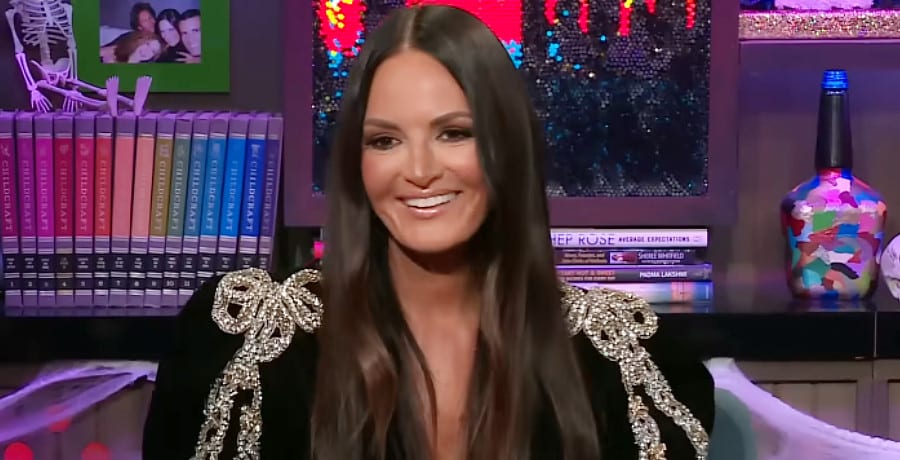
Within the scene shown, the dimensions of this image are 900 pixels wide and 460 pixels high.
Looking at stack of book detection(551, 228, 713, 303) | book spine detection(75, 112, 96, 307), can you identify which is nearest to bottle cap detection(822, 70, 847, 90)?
stack of book detection(551, 228, 713, 303)

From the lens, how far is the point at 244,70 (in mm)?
1765

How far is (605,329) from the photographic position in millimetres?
1345

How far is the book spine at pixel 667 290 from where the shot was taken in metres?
1.60

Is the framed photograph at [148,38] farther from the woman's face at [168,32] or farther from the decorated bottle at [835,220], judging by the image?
the decorated bottle at [835,220]

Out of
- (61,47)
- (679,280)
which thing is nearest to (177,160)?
(61,47)

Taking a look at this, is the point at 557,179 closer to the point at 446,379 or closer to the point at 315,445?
the point at 446,379

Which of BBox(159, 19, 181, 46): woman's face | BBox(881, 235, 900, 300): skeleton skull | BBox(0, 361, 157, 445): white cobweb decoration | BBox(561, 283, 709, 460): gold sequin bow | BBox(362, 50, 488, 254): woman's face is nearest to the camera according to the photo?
BBox(362, 50, 488, 254): woman's face

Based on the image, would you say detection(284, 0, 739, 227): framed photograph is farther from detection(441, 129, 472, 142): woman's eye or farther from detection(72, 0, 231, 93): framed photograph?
detection(441, 129, 472, 142): woman's eye

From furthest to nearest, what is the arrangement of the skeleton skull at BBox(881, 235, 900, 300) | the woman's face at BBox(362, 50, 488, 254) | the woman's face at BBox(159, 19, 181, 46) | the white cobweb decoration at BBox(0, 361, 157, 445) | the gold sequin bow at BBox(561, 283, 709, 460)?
the woman's face at BBox(159, 19, 181, 46)
the skeleton skull at BBox(881, 235, 900, 300)
the white cobweb decoration at BBox(0, 361, 157, 445)
the gold sequin bow at BBox(561, 283, 709, 460)
the woman's face at BBox(362, 50, 488, 254)

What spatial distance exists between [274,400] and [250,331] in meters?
0.08

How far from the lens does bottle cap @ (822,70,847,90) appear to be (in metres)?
1.64

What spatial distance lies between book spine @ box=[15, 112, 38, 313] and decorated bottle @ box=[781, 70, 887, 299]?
101 cm

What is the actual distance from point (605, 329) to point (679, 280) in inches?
12.1

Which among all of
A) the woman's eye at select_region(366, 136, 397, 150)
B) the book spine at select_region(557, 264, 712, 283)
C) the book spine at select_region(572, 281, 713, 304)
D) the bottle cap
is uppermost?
the bottle cap
